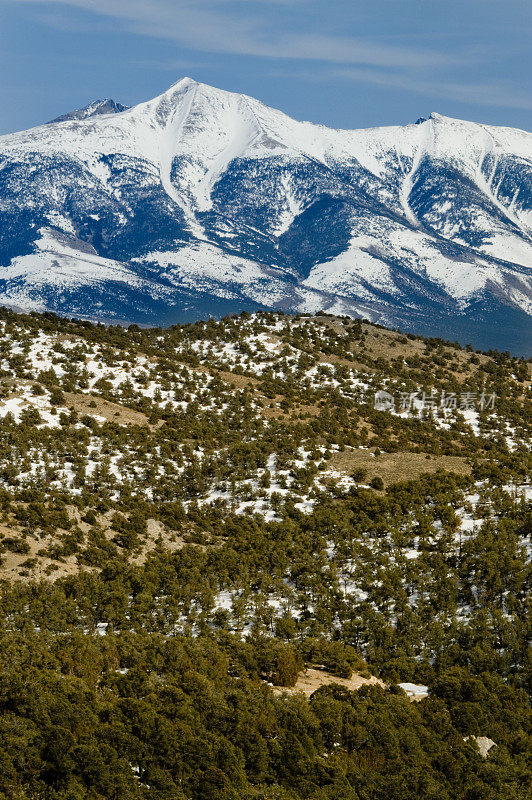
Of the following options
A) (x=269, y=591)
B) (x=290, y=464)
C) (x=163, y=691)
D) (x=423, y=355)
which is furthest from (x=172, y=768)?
(x=423, y=355)

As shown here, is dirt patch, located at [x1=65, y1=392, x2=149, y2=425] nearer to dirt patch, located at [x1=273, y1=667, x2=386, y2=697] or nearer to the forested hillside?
the forested hillside

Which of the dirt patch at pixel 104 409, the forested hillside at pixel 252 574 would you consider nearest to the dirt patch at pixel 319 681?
the forested hillside at pixel 252 574

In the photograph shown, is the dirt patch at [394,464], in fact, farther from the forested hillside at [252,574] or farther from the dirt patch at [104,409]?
the dirt patch at [104,409]

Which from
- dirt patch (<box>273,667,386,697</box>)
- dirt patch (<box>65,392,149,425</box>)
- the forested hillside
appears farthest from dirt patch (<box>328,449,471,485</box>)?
dirt patch (<box>273,667,386,697</box>)

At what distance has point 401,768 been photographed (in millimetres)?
26141

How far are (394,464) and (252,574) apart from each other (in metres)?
21.1

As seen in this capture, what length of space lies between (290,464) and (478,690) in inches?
1174

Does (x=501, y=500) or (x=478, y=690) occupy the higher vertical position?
(x=501, y=500)

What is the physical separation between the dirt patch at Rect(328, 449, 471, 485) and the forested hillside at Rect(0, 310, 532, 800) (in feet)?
0.88

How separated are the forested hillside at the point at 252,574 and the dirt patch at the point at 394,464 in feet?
0.88

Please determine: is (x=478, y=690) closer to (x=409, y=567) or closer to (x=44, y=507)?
(x=409, y=567)

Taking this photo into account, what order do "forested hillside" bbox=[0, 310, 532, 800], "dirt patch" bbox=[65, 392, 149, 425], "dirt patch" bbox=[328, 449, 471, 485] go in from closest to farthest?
"forested hillside" bbox=[0, 310, 532, 800], "dirt patch" bbox=[328, 449, 471, 485], "dirt patch" bbox=[65, 392, 149, 425]

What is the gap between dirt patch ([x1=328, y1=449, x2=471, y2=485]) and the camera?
59.3 m

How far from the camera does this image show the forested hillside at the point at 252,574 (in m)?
25.9
